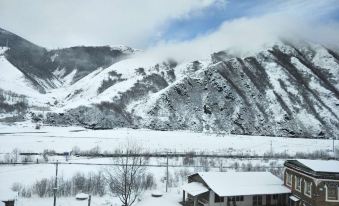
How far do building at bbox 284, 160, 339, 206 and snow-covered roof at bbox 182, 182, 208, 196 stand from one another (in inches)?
345

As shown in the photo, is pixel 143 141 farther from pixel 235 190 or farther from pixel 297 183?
pixel 297 183

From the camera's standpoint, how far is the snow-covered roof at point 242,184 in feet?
124

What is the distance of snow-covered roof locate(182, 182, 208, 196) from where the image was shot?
38.6m

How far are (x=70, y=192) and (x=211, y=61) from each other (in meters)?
103

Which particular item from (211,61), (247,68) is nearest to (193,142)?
(247,68)

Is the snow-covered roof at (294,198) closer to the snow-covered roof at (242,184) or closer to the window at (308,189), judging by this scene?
the snow-covered roof at (242,184)

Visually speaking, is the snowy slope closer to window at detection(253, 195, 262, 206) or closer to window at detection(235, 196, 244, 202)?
window at detection(235, 196, 244, 202)

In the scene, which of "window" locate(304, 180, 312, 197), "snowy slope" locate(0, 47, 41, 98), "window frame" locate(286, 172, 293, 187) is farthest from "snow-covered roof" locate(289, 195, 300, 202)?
"snowy slope" locate(0, 47, 41, 98)

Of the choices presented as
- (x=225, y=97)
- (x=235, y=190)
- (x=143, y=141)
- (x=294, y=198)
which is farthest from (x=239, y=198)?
(x=225, y=97)

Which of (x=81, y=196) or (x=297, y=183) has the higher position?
(x=297, y=183)

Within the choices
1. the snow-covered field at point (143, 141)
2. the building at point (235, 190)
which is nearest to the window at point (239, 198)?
the building at point (235, 190)

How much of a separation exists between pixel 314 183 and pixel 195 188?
1152 centimetres

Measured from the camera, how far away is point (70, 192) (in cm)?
4328

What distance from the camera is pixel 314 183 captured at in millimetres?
34562
